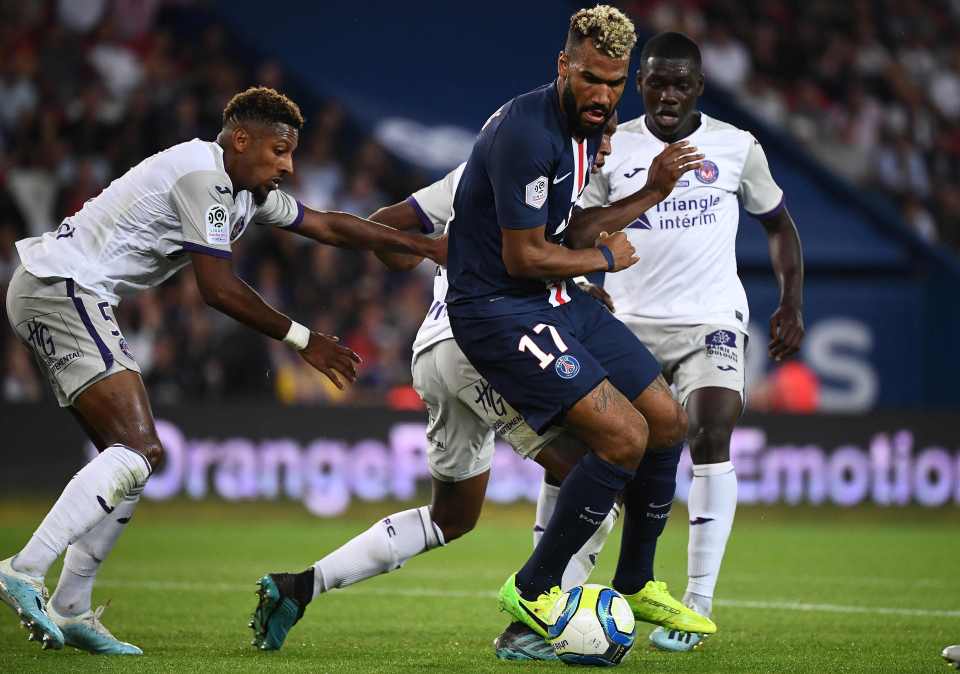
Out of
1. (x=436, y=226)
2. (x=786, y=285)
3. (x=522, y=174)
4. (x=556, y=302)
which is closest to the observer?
(x=522, y=174)

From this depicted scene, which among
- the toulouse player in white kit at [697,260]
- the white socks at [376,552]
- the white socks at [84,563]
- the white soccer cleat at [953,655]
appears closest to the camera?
the white soccer cleat at [953,655]

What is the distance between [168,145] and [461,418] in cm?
966

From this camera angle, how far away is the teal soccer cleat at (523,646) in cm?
549

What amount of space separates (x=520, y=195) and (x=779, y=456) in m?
8.51

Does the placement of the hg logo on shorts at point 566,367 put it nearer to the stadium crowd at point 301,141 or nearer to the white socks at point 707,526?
the white socks at point 707,526

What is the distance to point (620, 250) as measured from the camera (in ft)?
17.9

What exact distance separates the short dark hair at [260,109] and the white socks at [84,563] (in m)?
1.59

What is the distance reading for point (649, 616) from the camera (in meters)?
5.80

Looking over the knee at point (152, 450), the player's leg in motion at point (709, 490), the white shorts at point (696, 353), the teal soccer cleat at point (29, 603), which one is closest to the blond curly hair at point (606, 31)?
the white shorts at point (696, 353)

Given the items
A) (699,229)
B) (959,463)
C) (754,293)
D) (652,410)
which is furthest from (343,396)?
(652,410)

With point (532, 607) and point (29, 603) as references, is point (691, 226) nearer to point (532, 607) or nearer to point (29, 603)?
point (532, 607)

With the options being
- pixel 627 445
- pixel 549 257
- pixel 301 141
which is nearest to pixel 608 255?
pixel 549 257

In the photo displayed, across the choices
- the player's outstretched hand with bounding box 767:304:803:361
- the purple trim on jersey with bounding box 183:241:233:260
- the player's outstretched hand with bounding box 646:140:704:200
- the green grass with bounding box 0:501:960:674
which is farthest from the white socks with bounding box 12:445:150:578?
the player's outstretched hand with bounding box 767:304:803:361

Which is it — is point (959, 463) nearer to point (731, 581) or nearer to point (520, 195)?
point (731, 581)
